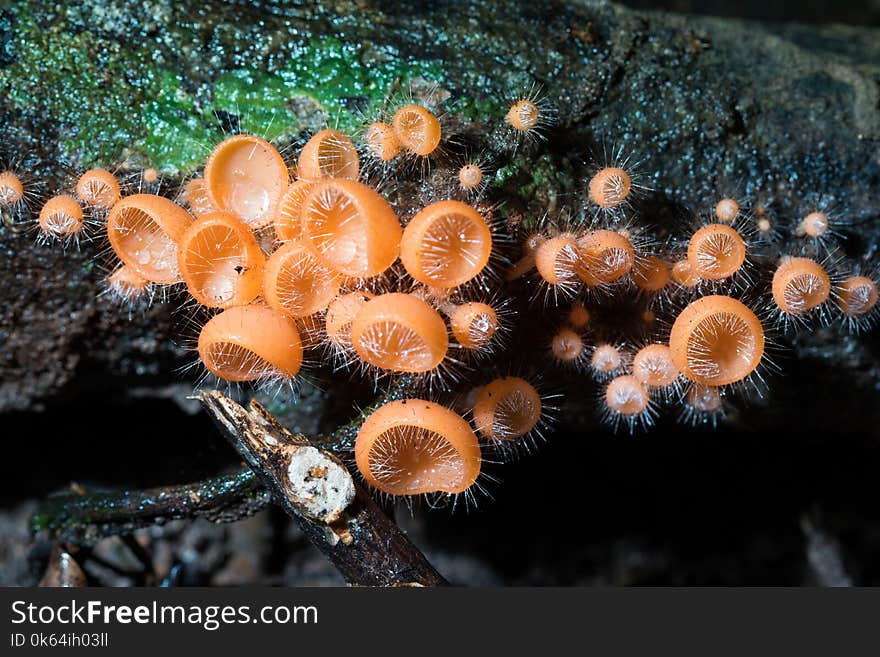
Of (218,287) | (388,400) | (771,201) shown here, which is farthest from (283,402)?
(771,201)

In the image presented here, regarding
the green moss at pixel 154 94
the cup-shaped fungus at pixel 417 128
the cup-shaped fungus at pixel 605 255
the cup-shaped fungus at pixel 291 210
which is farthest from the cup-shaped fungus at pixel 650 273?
the cup-shaped fungus at pixel 291 210

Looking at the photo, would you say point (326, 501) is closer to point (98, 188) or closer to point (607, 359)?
point (607, 359)

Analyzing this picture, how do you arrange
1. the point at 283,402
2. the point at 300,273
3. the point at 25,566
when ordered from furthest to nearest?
1. the point at 25,566
2. the point at 283,402
3. the point at 300,273

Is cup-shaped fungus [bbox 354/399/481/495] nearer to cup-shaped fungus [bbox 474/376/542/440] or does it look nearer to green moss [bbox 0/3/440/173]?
cup-shaped fungus [bbox 474/376/542/440]

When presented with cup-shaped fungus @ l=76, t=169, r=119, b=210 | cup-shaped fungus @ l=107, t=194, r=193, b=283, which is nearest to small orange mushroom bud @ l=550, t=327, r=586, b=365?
cup-shaped fungus @ l=107, t=194, r=193, b=283

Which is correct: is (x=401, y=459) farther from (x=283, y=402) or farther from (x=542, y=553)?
(x=542, y=553)

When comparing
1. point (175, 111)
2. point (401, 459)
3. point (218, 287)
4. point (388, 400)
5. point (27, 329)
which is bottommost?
point (401, 459)
